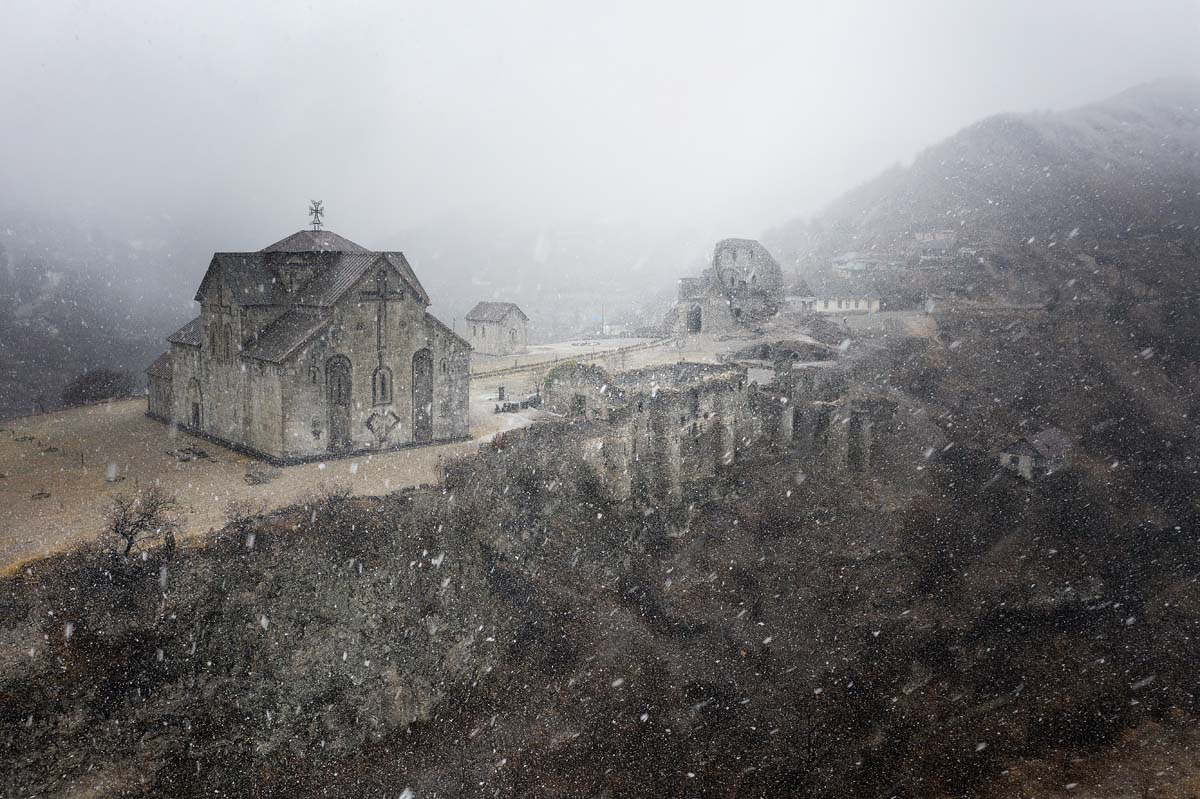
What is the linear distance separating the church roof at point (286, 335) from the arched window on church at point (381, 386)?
7.17ft

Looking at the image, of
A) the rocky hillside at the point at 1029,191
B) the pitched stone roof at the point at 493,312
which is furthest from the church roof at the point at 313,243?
the rocky hillside at the point at 1029,191

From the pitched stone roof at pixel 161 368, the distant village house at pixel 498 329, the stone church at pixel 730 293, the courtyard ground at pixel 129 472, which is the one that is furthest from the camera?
the stone church at pixel 730 293

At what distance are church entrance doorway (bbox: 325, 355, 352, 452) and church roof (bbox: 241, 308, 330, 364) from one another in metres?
1.08

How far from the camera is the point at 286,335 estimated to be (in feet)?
67.9

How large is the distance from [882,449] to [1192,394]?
2108cm

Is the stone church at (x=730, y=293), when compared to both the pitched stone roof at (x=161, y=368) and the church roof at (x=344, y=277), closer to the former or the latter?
A: the church roof at (x=344, y=277)

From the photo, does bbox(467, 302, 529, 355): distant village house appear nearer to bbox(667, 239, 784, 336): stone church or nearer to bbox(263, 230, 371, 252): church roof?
bbox(667, 239, 784, 336): stone church

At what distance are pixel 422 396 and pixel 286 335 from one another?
14.7ft

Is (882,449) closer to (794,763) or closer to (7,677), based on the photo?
(794,763)

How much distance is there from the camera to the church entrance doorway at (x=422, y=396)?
2222cm

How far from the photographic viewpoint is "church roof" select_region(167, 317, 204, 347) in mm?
24244

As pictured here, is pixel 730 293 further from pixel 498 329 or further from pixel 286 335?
pixel 286 335

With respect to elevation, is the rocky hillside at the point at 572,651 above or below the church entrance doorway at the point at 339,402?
below

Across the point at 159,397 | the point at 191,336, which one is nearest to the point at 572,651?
the point at 191,336
